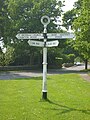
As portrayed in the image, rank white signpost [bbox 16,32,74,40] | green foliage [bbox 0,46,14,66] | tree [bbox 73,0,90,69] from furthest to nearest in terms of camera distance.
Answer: green foliage [bbox 0,46,14,66]
tree [bbox 73,0,90,69]
white signpost [bbox 16,32,74,40]

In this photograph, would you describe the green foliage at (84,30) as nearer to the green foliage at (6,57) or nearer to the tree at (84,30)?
the tree at (84,30)

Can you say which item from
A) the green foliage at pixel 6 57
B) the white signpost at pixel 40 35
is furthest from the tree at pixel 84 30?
the white signpost at pixel 40 35

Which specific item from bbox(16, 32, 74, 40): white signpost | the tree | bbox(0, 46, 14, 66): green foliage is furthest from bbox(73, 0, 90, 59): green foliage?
bbox(16, 32, 74, 40): white signpost

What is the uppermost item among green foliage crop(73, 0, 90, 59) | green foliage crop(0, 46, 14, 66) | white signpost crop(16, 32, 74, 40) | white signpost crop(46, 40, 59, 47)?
green foliage crop(73, 0, 90, 59)

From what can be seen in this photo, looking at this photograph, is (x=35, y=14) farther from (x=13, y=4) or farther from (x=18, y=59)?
(x=18, y=59)

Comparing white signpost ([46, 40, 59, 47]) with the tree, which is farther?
the tree

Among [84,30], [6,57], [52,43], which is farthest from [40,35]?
[6,57]

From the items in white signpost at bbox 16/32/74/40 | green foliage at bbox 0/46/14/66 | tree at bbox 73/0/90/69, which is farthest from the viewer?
green foliage at bbox 0/46/14/66

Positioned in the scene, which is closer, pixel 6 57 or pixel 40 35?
pixel 40 35

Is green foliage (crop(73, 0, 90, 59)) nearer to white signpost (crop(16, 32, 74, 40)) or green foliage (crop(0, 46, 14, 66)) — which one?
green foliage (crop(0, 46, 14, 66))

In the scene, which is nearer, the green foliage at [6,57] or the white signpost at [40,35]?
the white signpost at [40,35]

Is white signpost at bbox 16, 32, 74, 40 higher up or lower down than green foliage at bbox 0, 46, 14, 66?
higher up

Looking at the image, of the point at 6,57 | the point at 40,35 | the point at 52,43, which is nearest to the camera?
the point at 52,43

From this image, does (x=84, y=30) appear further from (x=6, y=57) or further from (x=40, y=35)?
(x=40, y=35)
